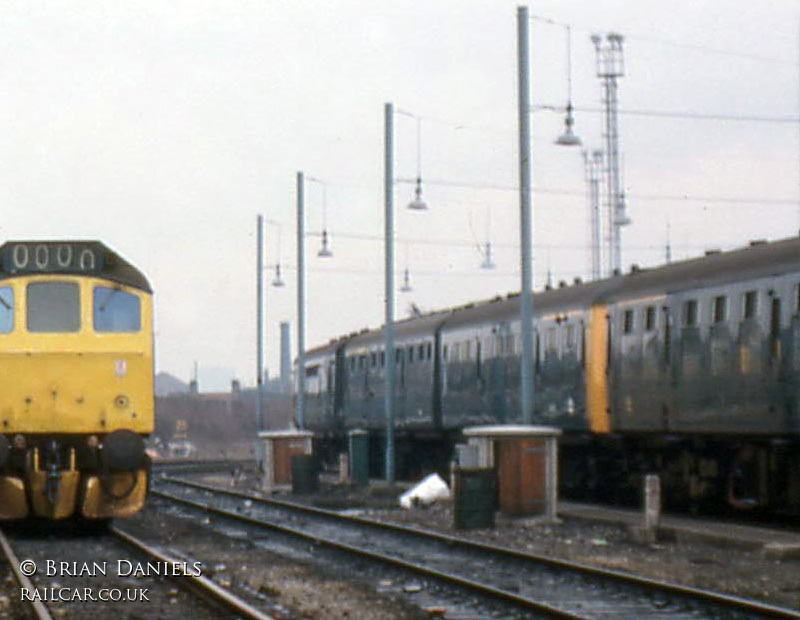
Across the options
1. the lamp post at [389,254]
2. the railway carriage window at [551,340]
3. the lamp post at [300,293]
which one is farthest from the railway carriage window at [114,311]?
the lamp post at [300,293]

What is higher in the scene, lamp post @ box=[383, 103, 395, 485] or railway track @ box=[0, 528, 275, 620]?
lamp post @ box=[383, 103, 395, 485]

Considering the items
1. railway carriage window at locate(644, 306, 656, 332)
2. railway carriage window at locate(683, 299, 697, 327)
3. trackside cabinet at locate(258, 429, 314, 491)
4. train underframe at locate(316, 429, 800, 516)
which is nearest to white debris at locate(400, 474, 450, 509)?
train underframe at locate(316, 429, 800, 516)

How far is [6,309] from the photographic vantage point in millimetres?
22109

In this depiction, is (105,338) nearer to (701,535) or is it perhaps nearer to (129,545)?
(129,545)

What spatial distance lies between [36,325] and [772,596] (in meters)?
10.7

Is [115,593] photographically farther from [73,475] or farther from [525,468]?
[525,468]

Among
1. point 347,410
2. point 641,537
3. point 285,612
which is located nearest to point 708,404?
point 641,537

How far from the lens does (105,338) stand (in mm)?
22203

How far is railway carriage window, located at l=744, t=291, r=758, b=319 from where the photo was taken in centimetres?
2333

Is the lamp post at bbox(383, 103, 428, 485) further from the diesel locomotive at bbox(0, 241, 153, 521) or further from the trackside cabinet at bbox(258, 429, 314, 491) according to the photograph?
the diesel locomotive at bbox(0, 241, 153, 521)

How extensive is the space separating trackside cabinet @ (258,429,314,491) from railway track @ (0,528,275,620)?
20017 millimetres

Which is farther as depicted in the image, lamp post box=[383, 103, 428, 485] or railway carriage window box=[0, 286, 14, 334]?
lamp post box=[383, 103, 428, 485]

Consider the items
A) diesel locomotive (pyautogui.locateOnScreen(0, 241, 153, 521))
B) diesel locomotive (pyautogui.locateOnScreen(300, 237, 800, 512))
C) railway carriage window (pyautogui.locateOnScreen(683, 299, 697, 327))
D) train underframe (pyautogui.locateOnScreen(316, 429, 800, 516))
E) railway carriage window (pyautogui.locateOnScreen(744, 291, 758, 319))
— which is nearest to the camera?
diesel locomotive (pyautogui.locateOnScreen(0, 241, 153, 521))

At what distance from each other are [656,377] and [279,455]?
15.2 m
